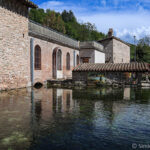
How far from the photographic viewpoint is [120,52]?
3869 cm

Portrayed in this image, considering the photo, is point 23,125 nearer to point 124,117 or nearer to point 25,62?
point 124,117

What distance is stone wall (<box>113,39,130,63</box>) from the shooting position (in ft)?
118

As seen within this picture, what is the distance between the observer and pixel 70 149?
13.5 ft

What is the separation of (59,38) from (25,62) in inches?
308

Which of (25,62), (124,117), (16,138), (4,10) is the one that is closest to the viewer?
(16,138)

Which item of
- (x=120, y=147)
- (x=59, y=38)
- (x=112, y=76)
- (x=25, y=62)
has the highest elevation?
(x=59, y=38)

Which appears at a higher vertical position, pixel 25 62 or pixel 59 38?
pixel 59 38

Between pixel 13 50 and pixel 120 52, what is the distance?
2830 cm

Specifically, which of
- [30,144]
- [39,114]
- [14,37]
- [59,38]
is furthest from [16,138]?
[59,38]

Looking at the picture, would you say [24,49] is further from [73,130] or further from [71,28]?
[71,28]

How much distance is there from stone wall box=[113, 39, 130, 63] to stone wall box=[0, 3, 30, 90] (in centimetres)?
2299

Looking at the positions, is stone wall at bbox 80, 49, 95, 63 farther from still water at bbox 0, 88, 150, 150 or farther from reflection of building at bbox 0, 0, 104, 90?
still water at bbox 0, 88, 150, 150

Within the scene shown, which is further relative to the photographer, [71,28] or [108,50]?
[71,28]

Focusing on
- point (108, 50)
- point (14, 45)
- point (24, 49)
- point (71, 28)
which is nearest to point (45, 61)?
point (24, 49)
